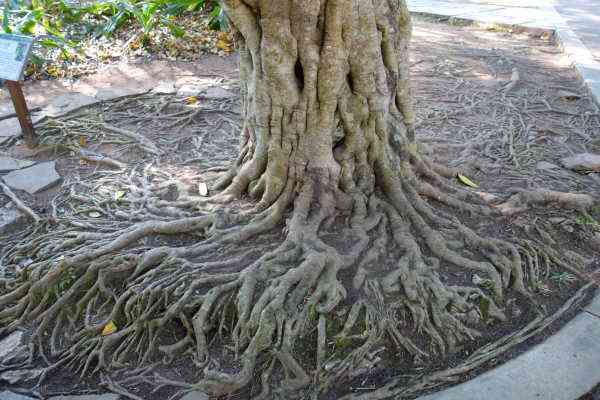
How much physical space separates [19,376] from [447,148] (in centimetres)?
347

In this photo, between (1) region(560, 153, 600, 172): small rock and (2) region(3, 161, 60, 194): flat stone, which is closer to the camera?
(2) region(3, 161, 60, 194): flat stone

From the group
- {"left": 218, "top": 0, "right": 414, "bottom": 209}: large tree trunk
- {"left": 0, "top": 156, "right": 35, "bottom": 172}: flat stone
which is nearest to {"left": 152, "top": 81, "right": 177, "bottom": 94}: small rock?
{"left": 0, "top": 156, "right": 35, "bottom": 172}: flat stone

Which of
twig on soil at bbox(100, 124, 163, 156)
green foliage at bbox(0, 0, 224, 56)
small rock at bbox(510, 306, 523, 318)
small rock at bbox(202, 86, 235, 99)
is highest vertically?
green foliage at bbox(0, 0, 224, 56)

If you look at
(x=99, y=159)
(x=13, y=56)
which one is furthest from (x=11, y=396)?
(x=13, y=56)

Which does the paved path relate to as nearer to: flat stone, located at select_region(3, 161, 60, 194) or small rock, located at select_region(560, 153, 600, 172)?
small rock, located at select_region(560, 153, 600, 172)

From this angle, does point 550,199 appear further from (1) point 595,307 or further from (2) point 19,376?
(2) point 19,376

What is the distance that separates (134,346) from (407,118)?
211cm

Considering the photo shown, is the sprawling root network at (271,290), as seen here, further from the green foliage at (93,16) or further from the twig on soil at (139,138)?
the green foliage at (93,16)

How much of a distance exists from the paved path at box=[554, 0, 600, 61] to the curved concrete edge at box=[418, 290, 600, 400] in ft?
18.4

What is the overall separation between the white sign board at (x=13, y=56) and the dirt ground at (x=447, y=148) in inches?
27.0

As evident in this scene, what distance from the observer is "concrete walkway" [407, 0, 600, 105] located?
7210mm

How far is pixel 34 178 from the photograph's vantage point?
424 centimetres

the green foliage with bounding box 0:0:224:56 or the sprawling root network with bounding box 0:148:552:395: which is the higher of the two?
the green foliage with bounding box 0:0:224:56

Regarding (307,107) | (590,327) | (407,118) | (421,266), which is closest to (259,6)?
(307,107)
